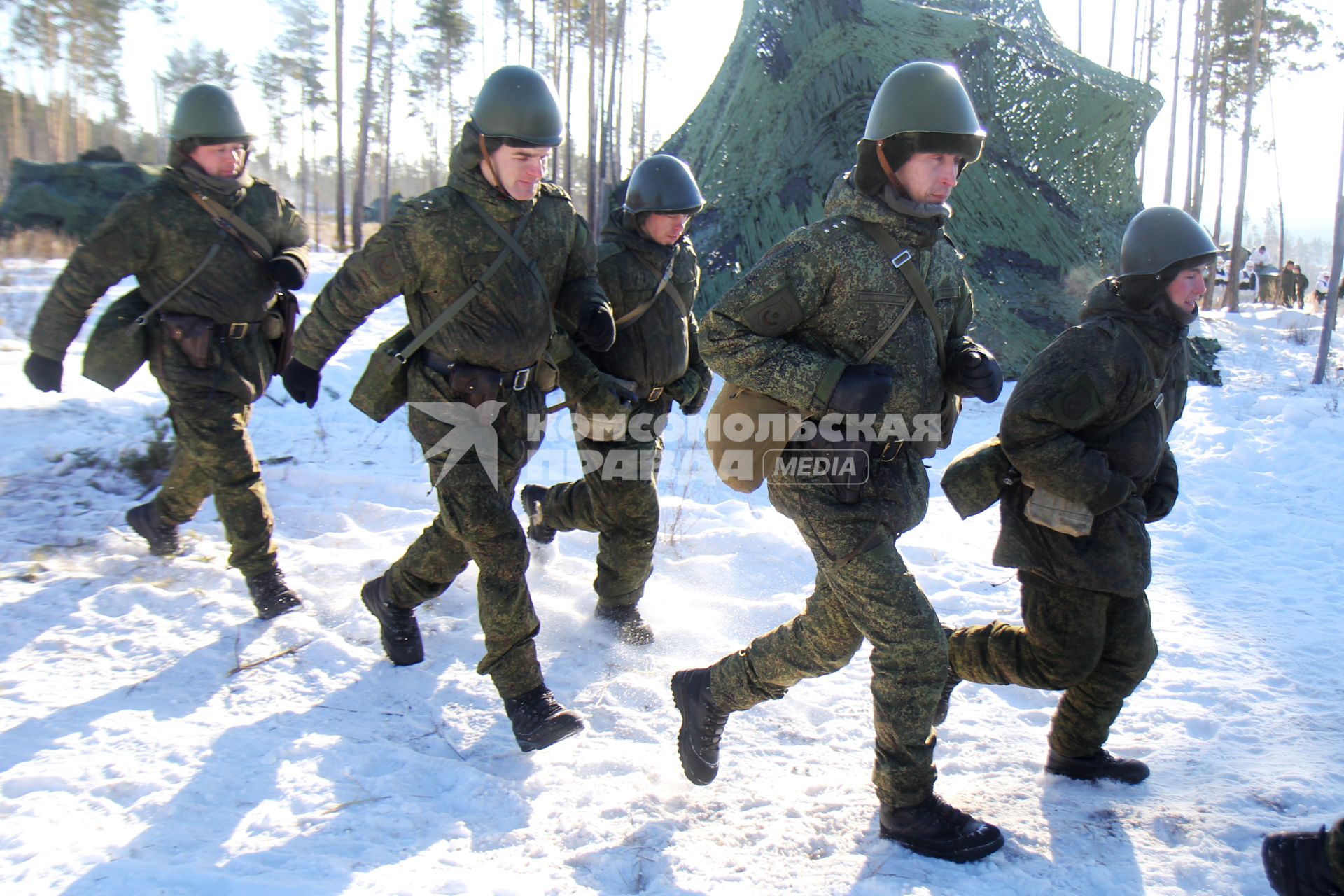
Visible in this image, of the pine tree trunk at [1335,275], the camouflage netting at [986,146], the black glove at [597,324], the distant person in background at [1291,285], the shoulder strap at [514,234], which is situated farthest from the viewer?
the distant person in background at [1291,285]

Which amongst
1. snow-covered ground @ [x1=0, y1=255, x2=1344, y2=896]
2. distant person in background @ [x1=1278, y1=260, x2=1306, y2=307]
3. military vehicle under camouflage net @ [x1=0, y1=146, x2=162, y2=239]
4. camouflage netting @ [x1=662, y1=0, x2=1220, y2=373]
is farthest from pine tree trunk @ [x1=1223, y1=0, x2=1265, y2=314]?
military vehicle under camouflage net @ [x1=0, y1=146, x2=162, y2=239]

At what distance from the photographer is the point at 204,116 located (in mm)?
3850

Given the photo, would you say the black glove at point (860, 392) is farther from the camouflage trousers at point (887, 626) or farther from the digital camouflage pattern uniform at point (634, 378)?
the digital camouflage pattern uniform at point (634, 378)

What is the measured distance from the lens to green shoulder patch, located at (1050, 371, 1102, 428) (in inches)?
105

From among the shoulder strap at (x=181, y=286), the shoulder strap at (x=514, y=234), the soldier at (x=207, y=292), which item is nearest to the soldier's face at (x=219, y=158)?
the soldier at (x=207, y=292)

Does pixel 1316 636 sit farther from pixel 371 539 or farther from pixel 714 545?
pixel 371 539

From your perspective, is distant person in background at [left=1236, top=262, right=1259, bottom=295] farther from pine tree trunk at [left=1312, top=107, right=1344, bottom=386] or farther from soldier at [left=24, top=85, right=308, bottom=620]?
soldier at [left=24, top=85, right=308, bottom=620]

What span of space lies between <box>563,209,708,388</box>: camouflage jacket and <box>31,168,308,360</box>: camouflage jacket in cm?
Result: 140

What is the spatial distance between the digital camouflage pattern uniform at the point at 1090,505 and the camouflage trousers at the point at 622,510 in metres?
1.63

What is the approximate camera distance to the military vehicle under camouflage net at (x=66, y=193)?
18609mm

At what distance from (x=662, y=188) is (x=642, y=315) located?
56cm

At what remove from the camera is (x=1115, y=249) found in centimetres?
1009

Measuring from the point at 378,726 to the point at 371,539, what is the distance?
6.10 ft

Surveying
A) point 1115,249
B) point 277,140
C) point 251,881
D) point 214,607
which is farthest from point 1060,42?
point 277,140
